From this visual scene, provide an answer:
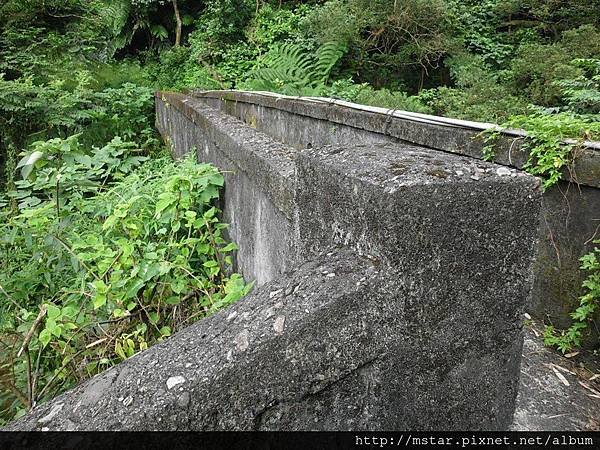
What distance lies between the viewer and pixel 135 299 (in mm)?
2918

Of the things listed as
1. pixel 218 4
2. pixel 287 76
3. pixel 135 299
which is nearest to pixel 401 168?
pixel 135 299

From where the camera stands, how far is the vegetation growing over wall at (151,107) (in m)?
2.86

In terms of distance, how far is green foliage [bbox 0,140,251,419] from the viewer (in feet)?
9.12

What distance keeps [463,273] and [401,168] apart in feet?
0.96

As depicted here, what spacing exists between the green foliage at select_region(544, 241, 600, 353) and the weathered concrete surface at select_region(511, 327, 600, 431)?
0.23ft

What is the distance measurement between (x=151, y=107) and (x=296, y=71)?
16.4 ft

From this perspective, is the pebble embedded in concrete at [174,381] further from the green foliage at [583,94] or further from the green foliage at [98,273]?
the green foliage at [583,94]

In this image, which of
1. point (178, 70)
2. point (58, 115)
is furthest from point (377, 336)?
point (178, 70)

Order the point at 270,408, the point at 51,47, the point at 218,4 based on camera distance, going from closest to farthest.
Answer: the point at 270,408 < the point at 51,47 < the point at 218,4

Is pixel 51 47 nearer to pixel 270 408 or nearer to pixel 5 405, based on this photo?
pixel 5 405

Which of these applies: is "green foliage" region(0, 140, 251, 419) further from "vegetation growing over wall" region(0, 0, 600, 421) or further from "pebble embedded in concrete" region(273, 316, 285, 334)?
"pebble embedded in concrete" region(273, 316, 285, 334)

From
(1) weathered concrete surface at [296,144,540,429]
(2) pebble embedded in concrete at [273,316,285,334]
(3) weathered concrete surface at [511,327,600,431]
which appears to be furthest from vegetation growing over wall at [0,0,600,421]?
(2) pebble embedded in concrete at [273,316,285,334]

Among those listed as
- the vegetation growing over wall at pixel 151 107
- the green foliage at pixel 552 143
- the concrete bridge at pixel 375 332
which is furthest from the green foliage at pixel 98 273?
the green foliage at pixel 552 143

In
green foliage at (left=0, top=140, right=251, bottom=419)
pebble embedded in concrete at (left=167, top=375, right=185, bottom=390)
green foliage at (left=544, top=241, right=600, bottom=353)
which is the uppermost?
pebble embedded in concrete at (left=167, top=375, right=185, bottom=390)
